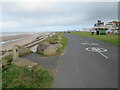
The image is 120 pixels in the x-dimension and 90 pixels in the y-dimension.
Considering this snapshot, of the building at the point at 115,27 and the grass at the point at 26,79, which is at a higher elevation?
the building at the point at 115,27

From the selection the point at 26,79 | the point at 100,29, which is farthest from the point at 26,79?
the point at 100,29

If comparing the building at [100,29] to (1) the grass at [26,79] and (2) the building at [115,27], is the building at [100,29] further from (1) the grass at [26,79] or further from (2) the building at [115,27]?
(1) the grass at [26,79]

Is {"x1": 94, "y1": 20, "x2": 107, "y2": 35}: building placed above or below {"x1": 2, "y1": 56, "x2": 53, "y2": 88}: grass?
above

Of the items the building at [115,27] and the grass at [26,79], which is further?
the building at [115,27]

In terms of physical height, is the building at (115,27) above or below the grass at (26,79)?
above

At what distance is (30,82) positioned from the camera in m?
6.11

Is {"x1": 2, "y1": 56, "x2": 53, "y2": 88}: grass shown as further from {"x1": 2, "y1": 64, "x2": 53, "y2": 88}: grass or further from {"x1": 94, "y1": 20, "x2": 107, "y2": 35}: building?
{"x1": 94, "y1": 20, "x2": 107, "y2": 35}: building

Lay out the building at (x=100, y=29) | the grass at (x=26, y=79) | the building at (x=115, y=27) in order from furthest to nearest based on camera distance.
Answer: the building at (x=115, y=27) < the building at (x=100, y=29) < the grass at (x=26, y=79)

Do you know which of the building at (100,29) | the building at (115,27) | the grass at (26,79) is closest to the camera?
the grass at (26,79)

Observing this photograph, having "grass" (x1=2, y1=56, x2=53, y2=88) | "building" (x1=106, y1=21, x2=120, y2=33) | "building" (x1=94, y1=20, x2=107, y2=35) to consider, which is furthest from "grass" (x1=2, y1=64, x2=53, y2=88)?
"building" (x1=106, y1=21, x2=120, y2=33)

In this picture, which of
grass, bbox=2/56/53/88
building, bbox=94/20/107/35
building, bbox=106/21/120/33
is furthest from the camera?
building, bbox=106/21/120/33

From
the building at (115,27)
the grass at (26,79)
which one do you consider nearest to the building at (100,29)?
A: the building at (115,27)

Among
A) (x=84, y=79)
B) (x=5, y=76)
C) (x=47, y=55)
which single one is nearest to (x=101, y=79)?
(x=84, y=79)

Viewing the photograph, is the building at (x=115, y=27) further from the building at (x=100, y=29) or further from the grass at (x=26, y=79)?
the grass at (x=26, y=79)
